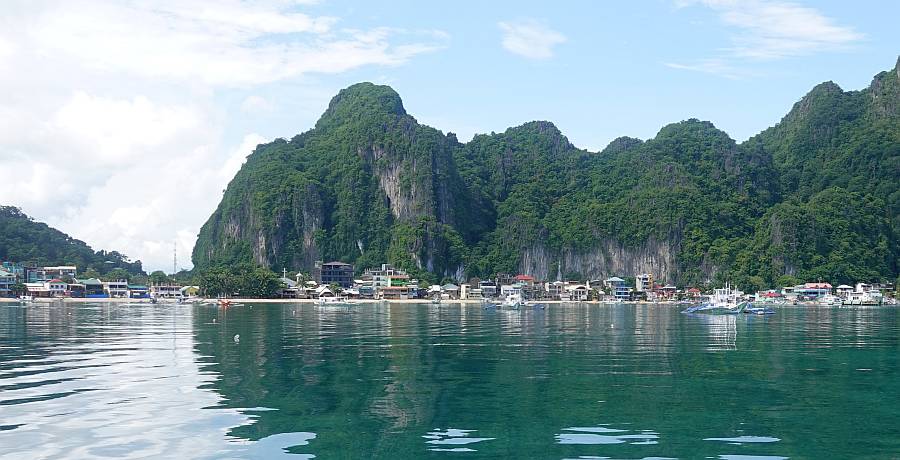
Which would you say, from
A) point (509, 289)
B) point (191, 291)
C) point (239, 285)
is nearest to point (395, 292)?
point (509, 289)

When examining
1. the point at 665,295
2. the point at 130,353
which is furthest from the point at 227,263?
the point at 130,353

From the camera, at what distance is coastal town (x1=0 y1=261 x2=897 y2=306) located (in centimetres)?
13888

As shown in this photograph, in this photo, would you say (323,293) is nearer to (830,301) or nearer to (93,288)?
(93,288)

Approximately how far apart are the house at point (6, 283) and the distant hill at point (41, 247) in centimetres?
2409

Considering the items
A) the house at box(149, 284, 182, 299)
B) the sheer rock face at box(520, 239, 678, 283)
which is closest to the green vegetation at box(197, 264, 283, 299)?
the house at box(149, 284, 182, 299)

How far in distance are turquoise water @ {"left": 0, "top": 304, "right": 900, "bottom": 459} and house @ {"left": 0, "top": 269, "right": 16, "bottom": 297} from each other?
111 meters

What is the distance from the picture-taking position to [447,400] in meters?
21.9

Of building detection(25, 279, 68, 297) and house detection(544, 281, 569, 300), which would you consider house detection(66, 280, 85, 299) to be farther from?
house detection(544, 281, 569, 300)

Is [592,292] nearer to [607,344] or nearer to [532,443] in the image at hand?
[607,344]

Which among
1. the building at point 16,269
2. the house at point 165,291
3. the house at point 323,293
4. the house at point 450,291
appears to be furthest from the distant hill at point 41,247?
the house at point 450,291

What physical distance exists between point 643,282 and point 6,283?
122 m

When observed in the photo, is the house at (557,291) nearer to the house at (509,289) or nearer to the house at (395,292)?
the house at (509,289)

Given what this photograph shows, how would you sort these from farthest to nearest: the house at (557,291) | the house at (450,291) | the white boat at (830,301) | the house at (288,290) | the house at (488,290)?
the house at (557,291) < the house at (488,290) < the house at (450,291) < the house at (288,290) < the white boat at (830,301)

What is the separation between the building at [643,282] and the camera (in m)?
172
